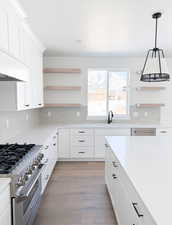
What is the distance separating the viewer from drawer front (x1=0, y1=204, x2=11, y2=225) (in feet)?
4.20

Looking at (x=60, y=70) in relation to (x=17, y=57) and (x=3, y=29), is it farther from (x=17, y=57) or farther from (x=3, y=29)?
(x=3, y=29)

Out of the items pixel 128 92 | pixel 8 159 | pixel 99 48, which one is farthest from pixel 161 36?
pixel 8 159

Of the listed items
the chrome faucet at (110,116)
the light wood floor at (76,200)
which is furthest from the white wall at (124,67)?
the light wood floor at (76,200)

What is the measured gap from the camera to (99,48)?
3.69 m

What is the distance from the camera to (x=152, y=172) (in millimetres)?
1426

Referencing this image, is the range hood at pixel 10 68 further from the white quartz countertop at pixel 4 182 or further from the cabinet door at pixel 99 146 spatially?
the cabinet door at pixel 99 146

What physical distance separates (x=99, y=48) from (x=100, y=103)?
4.86 feet

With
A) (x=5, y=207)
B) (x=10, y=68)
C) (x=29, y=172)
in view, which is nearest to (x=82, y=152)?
(x=29, y=172)

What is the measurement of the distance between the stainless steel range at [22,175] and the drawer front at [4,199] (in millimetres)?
45

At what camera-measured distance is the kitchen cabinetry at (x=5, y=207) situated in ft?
4.18

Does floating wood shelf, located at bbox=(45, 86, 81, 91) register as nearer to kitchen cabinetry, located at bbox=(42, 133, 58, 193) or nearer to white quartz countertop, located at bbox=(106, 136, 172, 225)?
kitchen cabinetry, located at bbox=(42, 133, 58, 193)

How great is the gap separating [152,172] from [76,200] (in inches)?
63.1

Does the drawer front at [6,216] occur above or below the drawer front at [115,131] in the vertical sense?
below

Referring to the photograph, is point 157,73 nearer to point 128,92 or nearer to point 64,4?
point 64,4
